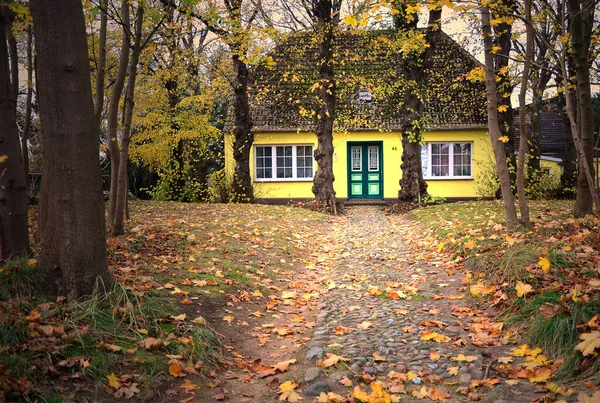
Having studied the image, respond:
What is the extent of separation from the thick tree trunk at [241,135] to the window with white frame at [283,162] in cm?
440

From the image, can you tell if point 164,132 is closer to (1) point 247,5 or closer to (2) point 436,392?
(1) point 247,5

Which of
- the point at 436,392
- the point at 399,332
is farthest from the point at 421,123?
the point at 436,392

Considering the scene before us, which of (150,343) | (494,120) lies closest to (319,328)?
(150,343)

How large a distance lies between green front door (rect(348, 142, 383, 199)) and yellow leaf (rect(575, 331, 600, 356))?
22.8 meters

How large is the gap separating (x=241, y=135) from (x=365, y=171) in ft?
26.0

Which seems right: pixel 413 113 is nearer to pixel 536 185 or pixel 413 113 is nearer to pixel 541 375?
pixel 536 185

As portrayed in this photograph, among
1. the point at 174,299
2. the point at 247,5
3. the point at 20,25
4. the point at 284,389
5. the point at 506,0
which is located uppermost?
the point at 247,5

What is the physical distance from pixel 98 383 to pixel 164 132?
2007cm

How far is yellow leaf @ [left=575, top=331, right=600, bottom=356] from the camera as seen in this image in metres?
4.15

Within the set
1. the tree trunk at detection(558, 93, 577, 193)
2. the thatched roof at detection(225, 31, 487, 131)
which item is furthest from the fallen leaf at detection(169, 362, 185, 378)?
the tree trunk at detection(558, 93, 577, 193)

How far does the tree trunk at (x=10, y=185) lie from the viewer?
6.33 meters

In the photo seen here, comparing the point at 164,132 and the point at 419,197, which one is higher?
the point at 164,132

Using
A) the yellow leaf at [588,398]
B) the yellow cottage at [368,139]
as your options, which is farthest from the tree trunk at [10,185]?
the yellow cottage at [368,139]

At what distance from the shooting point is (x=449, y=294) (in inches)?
283
